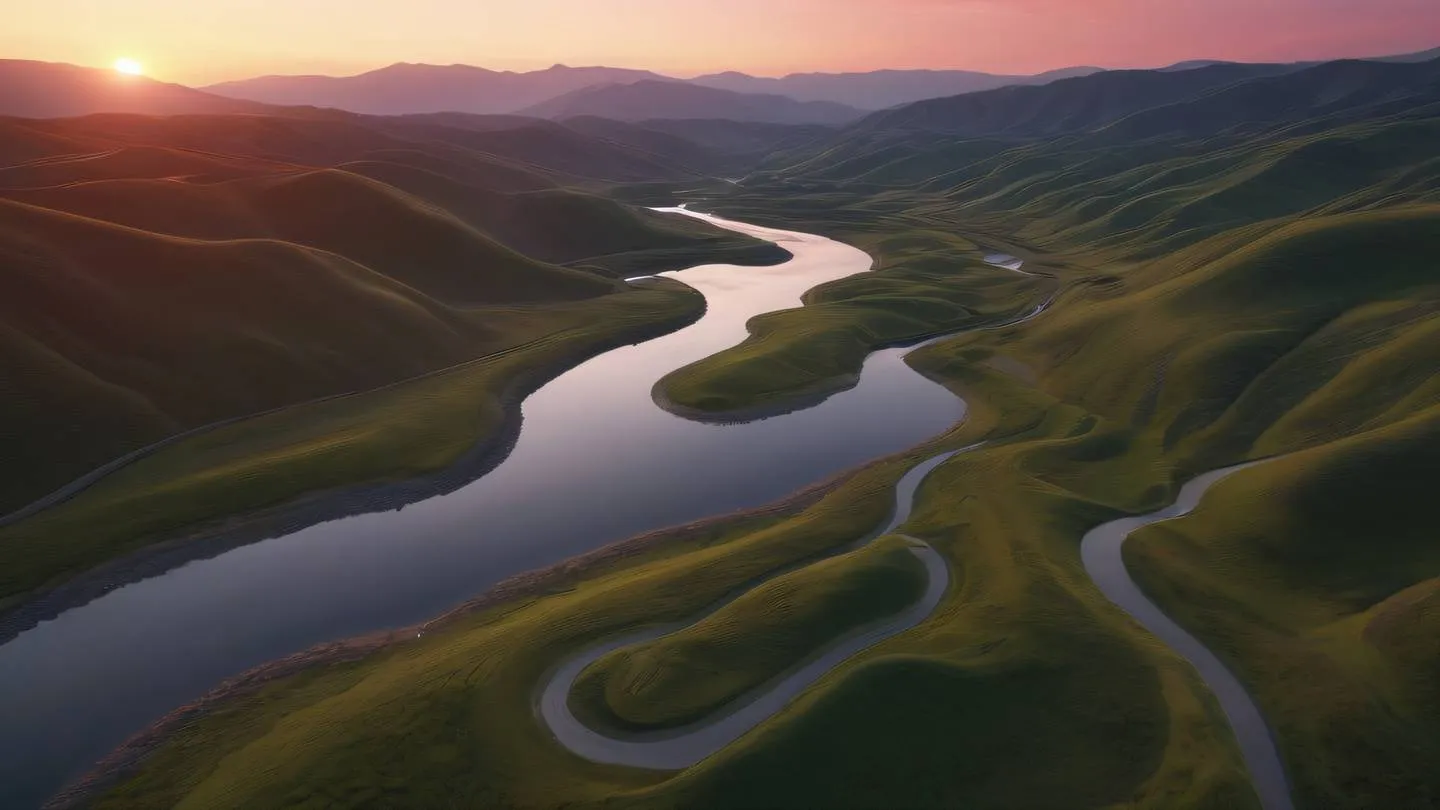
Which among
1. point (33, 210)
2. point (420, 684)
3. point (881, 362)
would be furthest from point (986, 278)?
point (33, 210)

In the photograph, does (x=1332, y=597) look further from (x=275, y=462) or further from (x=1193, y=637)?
(x=275, y=462)

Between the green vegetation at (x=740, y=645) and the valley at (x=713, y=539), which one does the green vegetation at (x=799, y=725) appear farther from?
the green vegetation at (x=740, y=645)

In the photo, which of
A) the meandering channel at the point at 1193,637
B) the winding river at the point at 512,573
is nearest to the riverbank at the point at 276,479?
the winding river at the point at 512,573

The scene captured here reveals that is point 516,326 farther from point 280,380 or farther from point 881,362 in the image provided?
point 881,362

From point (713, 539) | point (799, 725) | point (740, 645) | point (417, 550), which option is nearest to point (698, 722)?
point (740, 645)

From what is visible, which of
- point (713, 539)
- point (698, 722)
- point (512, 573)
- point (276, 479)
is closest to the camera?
point (698, 722)

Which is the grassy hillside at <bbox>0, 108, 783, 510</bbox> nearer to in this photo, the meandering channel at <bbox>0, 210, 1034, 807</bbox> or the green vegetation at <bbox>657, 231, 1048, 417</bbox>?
the meandering channel at <bbox>0, 210, 1034, 807</bbox>

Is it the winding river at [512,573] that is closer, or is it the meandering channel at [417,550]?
the winding river at [512,573]
